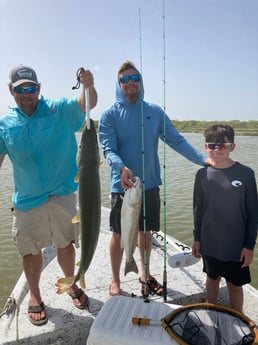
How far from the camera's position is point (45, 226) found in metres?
3.70

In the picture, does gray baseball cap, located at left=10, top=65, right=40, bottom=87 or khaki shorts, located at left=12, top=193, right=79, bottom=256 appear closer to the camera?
gray baseball cap, located at left=10, top=65, right=40, bottom=87

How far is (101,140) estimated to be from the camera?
383 centimetres

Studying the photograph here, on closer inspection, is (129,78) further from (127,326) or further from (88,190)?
(127,326)

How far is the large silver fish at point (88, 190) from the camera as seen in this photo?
8.58ft

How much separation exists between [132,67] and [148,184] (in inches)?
53.7

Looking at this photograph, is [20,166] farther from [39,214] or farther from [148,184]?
[148,184]

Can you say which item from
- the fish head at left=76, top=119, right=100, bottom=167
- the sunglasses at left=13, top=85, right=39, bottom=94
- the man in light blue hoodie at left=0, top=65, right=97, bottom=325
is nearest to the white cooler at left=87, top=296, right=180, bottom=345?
the man in light blue hoodie at left=0, top=65, right=97, bottom=325

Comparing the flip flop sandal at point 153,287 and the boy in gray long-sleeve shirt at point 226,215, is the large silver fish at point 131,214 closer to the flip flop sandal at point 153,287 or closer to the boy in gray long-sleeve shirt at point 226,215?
the boy in gray long-sleeve shirt at point 226,215

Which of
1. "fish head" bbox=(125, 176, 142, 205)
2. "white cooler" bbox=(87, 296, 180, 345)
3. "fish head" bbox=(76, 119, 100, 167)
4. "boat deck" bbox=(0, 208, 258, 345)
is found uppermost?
"fish head" bbox=(76, 119, 100, 167)

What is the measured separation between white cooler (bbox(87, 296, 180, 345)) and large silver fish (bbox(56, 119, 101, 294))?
25.3 inches

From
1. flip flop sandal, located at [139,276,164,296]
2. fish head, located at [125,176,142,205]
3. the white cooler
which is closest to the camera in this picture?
the white cooler

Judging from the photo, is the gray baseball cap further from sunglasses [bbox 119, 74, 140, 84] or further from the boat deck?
the boat deck

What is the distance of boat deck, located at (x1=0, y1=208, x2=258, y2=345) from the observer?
337 cm

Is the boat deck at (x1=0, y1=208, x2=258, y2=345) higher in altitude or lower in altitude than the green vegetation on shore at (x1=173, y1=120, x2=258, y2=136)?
lower
